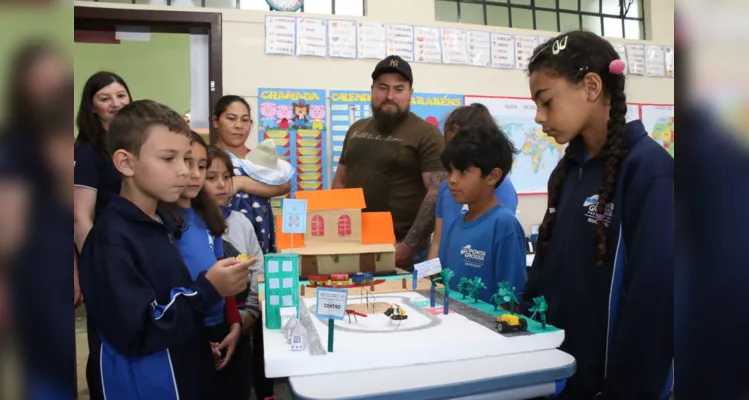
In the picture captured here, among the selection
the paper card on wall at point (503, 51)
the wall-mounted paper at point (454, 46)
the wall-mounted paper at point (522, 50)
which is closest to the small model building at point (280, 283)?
the wall-mounted paper at point (454, 46)

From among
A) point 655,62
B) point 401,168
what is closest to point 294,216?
point 401,168

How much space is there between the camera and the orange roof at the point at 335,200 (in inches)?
69.4

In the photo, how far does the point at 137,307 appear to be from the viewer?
3.32ft

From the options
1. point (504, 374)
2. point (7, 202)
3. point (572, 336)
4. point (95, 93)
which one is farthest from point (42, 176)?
point (95, 93)

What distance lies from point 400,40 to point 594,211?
2584 mm

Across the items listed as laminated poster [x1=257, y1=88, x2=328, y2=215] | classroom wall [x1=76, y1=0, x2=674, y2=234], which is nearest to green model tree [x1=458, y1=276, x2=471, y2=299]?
laminated poster [x1=257, y1=88, x2=328, y2=215]

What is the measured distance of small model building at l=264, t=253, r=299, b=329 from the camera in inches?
43.5

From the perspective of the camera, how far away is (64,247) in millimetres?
193

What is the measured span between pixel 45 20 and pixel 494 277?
1.46 meters

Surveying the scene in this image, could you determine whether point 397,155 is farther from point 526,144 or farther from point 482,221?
point 526,144

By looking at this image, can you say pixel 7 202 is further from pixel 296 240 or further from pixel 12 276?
pixel 296 240

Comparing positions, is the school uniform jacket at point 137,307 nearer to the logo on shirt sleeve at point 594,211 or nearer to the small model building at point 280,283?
the small model building at point 280,283

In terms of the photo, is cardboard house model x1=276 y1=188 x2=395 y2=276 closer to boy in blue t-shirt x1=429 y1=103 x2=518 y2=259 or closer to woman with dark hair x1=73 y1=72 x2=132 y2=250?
boy in blue t-shirt x1=429 y1=103 x2=518 y2=259

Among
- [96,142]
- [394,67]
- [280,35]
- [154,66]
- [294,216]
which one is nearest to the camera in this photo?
[294,216]
